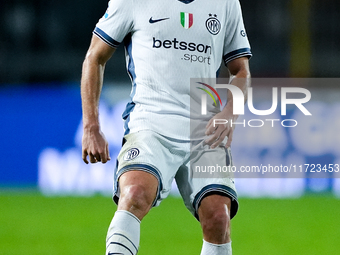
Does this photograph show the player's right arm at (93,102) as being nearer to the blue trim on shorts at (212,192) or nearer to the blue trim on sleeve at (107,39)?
the blue trim on sleeve at (107,39)

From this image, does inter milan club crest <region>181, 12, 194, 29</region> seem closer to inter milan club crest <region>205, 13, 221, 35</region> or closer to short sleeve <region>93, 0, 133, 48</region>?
inter milan club crest <region>205, 13, 221, 35</region>

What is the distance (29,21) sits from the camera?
26.3 feet

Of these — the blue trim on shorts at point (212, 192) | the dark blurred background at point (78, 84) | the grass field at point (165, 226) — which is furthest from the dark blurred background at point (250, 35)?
the blue trim on shorts at point (212, 192)

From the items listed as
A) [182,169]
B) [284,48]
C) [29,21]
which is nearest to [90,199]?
[29,21]

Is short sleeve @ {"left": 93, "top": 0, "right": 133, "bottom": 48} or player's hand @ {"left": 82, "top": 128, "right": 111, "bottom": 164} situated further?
short sleeve @ {"left": 93, "top": 0, "right": 133, "bottom": 48}

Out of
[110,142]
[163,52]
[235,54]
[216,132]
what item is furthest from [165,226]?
[163,52]

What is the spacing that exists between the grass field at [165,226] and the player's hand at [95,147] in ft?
6.77

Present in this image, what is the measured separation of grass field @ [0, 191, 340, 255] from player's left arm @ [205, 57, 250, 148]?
1.88 metres

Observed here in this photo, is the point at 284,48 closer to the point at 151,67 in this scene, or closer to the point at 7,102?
the point at 7,102

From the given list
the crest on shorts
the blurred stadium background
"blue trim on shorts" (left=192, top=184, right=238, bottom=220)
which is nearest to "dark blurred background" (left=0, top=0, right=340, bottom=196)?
the blurred stadium background

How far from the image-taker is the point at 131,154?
249 centimetres

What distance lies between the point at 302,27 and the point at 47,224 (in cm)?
478

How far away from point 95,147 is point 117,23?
25.4 inches

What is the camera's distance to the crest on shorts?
Answer: 8.13ft
